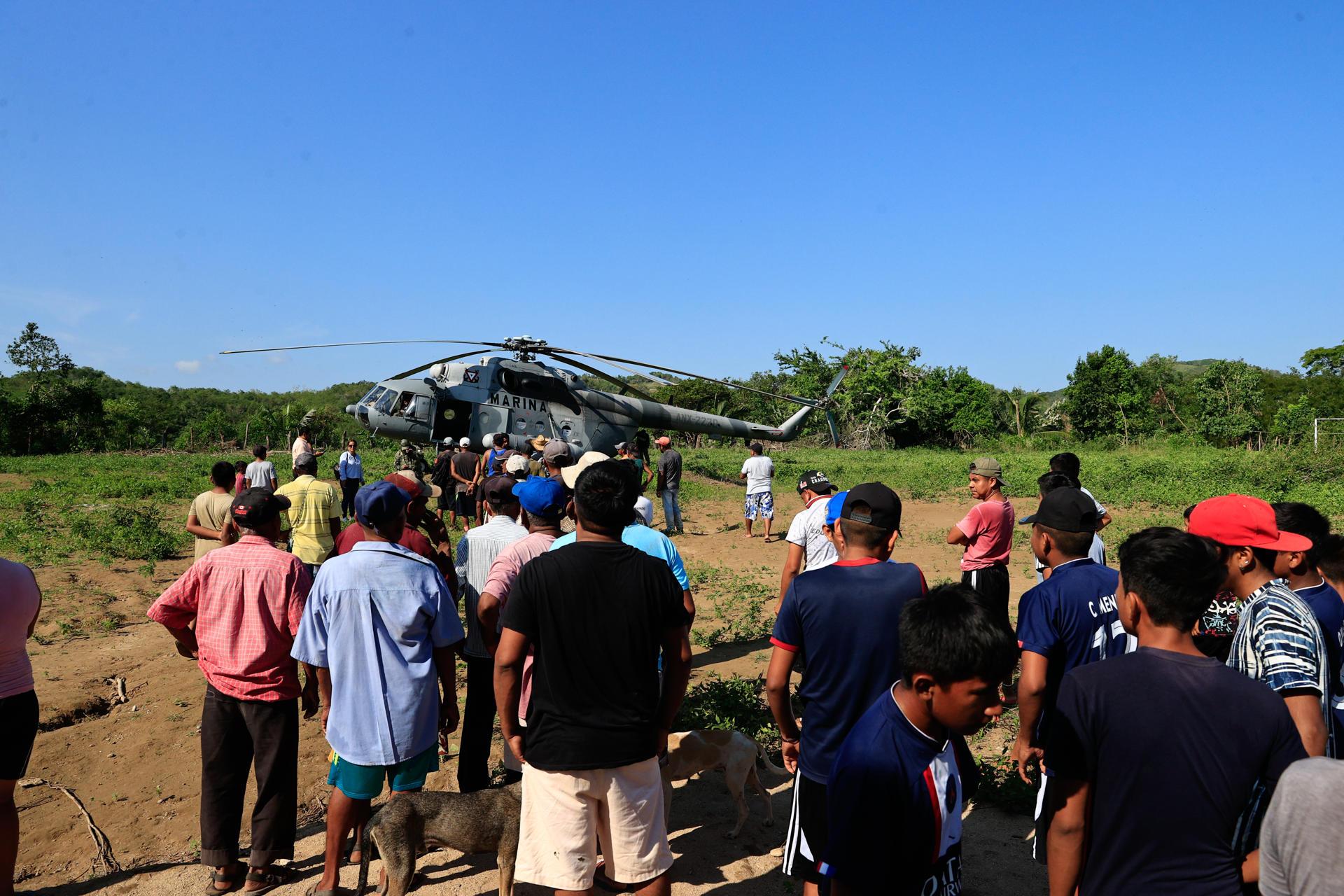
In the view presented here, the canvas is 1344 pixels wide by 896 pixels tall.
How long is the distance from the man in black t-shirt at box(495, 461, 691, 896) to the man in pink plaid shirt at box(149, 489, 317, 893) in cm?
140

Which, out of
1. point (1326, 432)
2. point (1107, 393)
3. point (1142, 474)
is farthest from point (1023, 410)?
point (1142, 474)

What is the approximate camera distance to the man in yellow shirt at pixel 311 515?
250 inches

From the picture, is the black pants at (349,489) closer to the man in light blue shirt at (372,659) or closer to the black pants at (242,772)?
the black pants at (242,772)

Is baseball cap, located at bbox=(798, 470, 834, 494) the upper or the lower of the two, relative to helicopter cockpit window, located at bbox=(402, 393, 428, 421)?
lower

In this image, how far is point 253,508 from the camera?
3.62 metres

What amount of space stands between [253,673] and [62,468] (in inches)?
903

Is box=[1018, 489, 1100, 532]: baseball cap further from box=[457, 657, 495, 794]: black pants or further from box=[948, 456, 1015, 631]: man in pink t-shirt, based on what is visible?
box=[457, 657, 495, 794]: black pants

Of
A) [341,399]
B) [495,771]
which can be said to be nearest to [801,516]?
[495,771]

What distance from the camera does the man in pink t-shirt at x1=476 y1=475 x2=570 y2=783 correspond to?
3.70m

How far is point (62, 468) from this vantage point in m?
Answer: 21.3

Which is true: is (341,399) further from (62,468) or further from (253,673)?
(253,673)

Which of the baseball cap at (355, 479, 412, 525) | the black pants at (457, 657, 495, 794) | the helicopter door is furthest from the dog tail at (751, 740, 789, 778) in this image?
the helicopter door

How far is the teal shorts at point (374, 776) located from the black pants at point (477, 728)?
0.68 meters

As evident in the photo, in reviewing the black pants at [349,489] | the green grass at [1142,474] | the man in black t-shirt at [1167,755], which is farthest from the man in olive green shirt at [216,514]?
the green grass at [1142,474]
